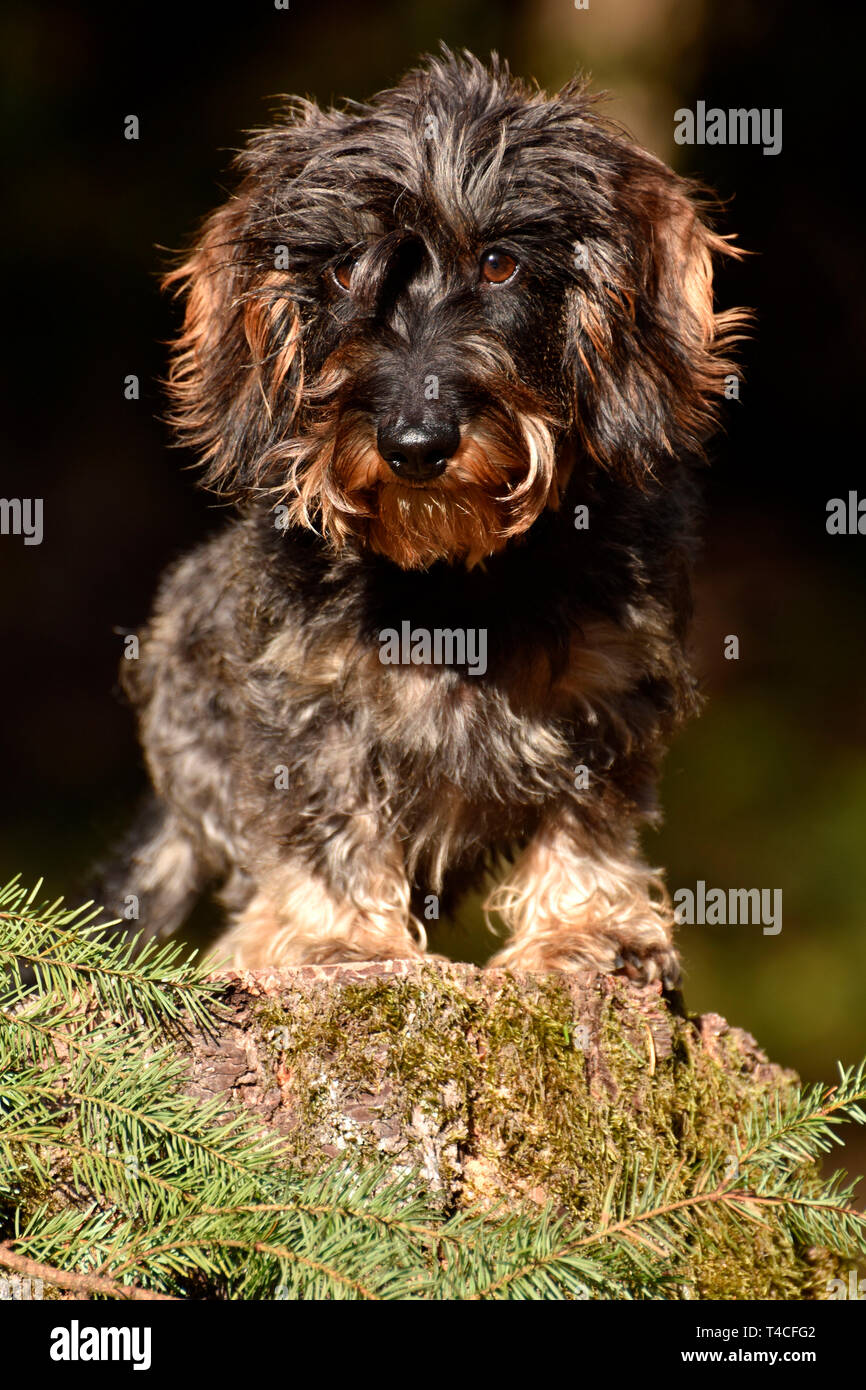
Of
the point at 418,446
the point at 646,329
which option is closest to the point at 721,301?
the point at 646,329

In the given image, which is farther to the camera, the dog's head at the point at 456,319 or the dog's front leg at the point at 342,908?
the dog's front leg at the point at 342,908

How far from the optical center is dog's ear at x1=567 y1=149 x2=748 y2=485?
2.71 metres

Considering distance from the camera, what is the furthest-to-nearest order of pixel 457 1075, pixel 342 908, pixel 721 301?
1. pixel 721 301
2. pixel 342 908
3. pixel 457 1075

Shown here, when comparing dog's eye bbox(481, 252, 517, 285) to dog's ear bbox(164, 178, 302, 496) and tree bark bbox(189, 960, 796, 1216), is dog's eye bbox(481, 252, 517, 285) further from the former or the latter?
tree bark bbox(189, 960, 796, 1216)

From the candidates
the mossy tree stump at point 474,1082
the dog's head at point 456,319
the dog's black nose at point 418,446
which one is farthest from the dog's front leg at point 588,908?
the dog's black nose at point 418,446

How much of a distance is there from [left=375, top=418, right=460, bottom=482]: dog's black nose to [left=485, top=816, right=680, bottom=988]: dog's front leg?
3.19ft

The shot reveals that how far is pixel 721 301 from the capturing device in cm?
616

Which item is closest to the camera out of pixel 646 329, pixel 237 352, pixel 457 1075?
pixel 457 1075

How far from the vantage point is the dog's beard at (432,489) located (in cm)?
255

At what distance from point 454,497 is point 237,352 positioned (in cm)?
70

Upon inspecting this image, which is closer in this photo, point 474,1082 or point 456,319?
point 474,1082

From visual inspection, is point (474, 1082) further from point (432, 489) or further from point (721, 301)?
point (721, 301)

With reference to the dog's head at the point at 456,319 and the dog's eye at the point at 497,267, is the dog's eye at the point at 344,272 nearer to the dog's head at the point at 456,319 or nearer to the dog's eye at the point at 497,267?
the dog's head at the point at 456,319

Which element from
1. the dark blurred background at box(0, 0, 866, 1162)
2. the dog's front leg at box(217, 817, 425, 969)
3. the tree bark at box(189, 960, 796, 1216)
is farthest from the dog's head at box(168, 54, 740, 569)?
the dark blurred background at box(0, 0, 866, 1162)
